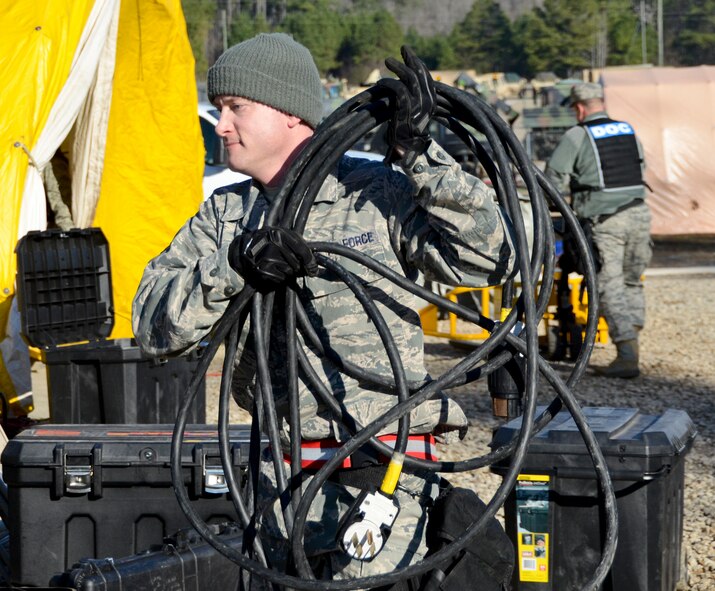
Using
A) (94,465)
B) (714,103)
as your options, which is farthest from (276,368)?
(714,103)

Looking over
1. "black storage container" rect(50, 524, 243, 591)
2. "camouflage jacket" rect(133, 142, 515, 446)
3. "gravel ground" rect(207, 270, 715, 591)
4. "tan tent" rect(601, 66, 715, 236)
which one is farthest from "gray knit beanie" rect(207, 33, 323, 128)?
"tan tent" rect(601, 66, 715, 236)

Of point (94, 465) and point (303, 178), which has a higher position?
point (303, 178)

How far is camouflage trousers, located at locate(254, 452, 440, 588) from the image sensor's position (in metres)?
2.45

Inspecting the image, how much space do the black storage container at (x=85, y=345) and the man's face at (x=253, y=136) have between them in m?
2.97

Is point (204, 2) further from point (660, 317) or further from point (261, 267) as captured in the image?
point (261, 267)

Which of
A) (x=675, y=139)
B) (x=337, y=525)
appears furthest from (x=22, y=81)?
(x=675, y=139)

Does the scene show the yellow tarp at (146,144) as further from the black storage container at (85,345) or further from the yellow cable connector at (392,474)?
the yellow cable connector at (392,474)

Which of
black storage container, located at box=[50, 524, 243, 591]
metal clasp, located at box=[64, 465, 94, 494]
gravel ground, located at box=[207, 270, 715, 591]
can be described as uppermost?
metal clasp, located at box=[64, 465, 94, 494]

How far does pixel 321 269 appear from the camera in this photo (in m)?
2.53

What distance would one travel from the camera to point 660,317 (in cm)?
1134

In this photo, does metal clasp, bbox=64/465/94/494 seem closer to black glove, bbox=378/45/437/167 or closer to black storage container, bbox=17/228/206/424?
black storage container, bbox=17/228/206/424

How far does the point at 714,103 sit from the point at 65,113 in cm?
1460

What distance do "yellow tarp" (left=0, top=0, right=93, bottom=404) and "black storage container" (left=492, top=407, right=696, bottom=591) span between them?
12.9 feet

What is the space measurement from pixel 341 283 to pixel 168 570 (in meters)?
1.26
